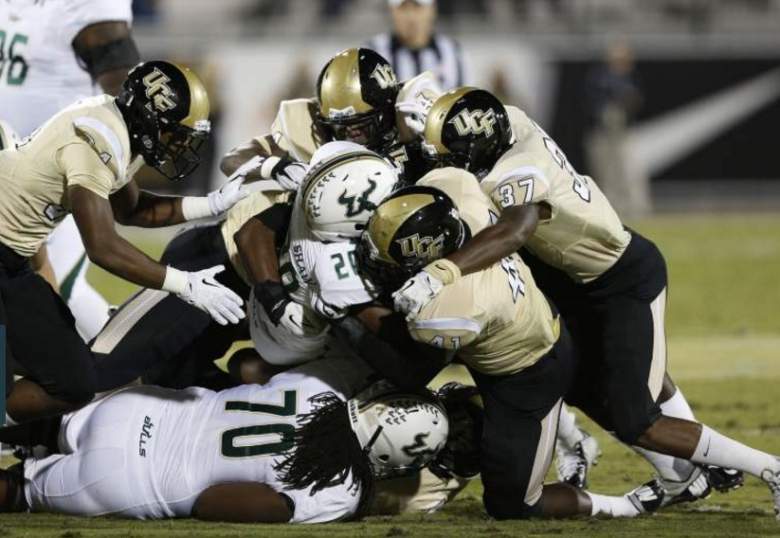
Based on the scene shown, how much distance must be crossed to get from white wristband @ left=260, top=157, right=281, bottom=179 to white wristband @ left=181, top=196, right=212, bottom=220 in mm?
232

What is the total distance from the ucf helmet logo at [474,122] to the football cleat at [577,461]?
4.25 ft

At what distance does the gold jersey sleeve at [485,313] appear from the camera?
465cm

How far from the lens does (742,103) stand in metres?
18.1

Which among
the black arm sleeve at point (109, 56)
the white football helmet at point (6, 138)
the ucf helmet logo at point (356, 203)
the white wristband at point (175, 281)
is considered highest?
the black arm sleeve at point (109, 56)

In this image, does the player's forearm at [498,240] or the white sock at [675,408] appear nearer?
the player's forearm at [498,240]

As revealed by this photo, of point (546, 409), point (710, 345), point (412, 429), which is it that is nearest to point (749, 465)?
point (546, 409)

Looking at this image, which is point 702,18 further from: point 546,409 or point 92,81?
point 546,409

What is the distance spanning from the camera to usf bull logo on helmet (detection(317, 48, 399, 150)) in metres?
5.49

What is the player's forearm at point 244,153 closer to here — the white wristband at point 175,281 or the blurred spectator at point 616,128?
the white wristband at point 175,281

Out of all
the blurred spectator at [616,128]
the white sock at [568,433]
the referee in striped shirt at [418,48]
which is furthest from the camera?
the blurred spectator at [616,128]

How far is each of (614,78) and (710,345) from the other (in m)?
8.11

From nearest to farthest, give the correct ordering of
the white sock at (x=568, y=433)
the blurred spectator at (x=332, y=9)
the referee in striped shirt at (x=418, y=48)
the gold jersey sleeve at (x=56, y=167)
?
the gold jersey sleeve at (x=56, y=167)
the white sock at (x=568, y=433)
the referee in striped shirt at (x=418, y=48)
the blurred spectator at (x=332, y=9)

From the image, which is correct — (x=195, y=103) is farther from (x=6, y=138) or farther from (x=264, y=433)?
(x=264, y=433)

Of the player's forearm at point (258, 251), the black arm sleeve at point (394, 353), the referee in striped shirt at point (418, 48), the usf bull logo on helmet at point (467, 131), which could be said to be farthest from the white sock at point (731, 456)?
the referee in striped shirt at point (418, 48)
